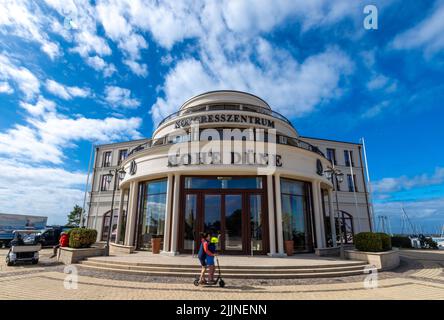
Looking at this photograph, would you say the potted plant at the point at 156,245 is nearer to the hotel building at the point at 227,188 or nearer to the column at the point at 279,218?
the hotel building at the point at 227,188

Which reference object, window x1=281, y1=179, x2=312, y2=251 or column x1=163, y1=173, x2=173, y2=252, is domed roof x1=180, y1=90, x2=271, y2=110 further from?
column x1=163, y1=173, x2=173, y2=252

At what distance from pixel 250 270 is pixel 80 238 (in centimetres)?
910

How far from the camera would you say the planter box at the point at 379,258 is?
36.8 ft

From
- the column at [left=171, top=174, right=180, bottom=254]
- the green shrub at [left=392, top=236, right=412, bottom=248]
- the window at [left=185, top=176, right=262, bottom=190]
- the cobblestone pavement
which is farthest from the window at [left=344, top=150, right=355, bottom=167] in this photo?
the column at [left=171, top=174, right=180, bottom=254]

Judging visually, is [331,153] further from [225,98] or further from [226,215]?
[226,215]

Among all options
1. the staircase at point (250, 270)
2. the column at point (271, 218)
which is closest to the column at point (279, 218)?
the column at point (271, 218)

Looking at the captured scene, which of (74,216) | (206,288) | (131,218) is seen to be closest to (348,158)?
(131,218)

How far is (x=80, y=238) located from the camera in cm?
1268

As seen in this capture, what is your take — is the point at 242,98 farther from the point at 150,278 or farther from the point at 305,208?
the point at 150,278

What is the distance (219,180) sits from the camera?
1406 centimetres

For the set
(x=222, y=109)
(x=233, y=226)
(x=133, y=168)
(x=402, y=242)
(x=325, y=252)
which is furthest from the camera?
(x=402, y=242)

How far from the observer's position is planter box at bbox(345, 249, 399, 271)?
1122cm

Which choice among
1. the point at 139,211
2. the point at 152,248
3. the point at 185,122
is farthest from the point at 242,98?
the point at 152,248

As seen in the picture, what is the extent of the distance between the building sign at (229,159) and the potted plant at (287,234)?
10.5ft
